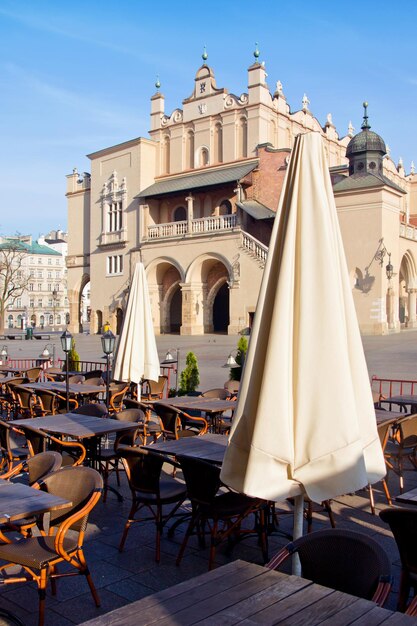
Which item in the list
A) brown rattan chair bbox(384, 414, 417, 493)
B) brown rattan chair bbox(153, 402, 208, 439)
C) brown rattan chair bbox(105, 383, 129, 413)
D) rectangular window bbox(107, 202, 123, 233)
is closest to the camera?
brown rattan chair bbox(384, 414, 417, 493)

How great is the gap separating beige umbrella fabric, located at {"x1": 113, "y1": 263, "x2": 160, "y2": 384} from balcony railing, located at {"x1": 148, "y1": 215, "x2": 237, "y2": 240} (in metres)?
24.0

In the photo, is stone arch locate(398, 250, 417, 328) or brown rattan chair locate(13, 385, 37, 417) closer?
brown rattan chair locate(13, 385, 37, 417)

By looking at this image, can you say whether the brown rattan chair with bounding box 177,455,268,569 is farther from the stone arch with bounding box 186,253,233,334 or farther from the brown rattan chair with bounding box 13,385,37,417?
the stone arch with bounding box 186,253,233,334

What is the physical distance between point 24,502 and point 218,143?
121 feet

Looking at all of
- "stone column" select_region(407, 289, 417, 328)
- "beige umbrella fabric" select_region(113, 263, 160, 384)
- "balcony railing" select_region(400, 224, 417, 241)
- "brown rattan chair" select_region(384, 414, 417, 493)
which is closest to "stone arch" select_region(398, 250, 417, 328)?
"stone column" select_region(407, 289, 417, 328)

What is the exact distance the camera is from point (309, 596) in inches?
109

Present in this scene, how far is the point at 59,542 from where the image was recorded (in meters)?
4.04

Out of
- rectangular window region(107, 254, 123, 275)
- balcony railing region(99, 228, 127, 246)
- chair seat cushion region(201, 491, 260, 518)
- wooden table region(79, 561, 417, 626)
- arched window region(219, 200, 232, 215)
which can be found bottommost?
chair seat cushion region(201, 491, 260, 518)

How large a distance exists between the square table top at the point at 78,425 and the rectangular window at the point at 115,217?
35.8 meters

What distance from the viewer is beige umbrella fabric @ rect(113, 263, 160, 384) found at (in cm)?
994

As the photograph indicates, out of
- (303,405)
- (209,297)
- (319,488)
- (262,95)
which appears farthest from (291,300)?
(262,95)

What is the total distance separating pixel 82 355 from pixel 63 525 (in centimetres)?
2203

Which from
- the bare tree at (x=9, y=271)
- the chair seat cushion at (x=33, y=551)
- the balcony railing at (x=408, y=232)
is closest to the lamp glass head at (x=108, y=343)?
the chair seat cushion at (x=33, y=551)

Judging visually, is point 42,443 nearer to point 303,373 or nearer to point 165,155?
point 303,373
